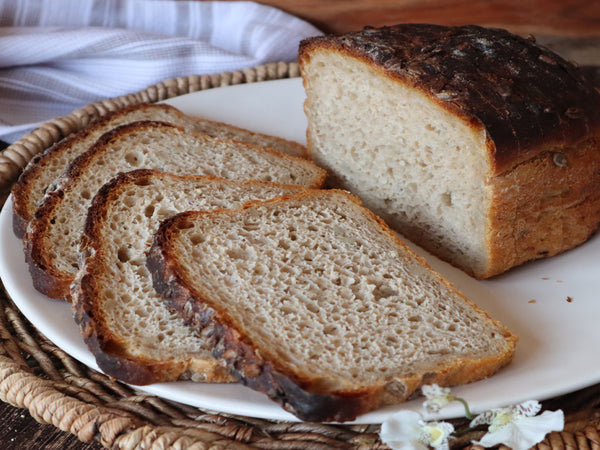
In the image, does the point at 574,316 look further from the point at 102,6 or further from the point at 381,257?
the point at 102,6

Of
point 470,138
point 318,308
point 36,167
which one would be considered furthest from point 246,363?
point 36,167

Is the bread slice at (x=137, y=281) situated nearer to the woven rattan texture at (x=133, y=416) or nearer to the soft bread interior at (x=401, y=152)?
the woven rattan texture at (x=133, y=416)

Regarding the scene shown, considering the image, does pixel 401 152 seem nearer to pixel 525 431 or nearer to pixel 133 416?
pixel 525 431

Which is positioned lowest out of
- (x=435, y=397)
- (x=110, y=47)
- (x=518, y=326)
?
(x=518, y=326)

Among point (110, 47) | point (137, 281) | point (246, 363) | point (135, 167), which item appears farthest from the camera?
point (110, 47)

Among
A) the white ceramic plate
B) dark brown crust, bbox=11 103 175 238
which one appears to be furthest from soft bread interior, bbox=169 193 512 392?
dark brown crust, bbox=11 103 175 238

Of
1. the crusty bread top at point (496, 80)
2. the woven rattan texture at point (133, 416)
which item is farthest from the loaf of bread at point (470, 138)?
the woven rattan texture at point (133, 416)

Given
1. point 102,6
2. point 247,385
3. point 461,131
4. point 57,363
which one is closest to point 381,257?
point 461,131

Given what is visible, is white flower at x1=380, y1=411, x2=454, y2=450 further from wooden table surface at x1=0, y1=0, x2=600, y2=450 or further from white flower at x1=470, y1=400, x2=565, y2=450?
wooden table surface at x1=0, y1=0, x2=600, y2=450
